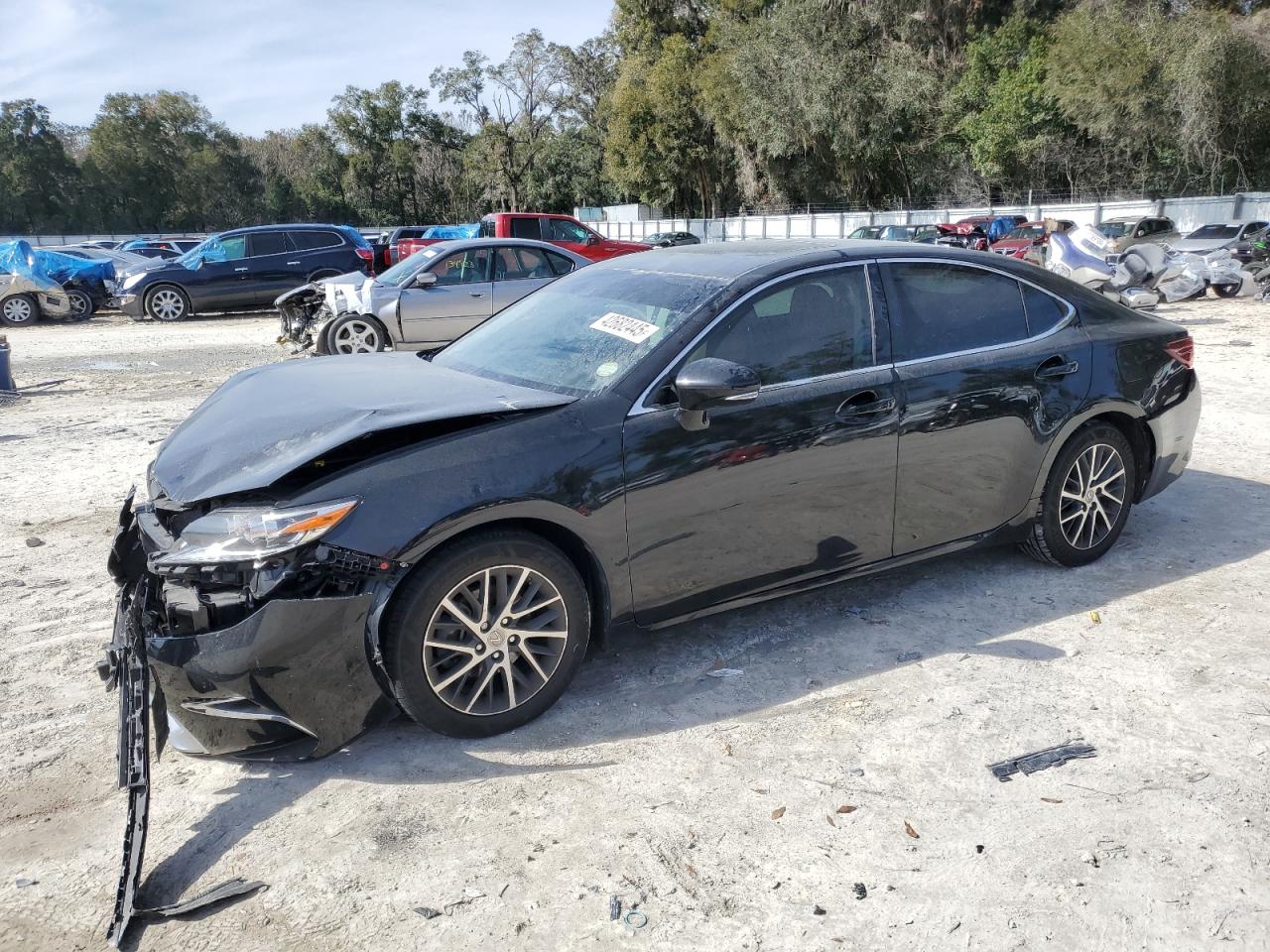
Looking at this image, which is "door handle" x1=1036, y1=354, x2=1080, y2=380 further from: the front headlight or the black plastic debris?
the front headlight

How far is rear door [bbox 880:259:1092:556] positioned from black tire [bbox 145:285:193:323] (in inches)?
701

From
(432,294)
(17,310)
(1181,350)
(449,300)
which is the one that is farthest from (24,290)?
(1181,350)

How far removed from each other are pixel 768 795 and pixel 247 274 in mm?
18345

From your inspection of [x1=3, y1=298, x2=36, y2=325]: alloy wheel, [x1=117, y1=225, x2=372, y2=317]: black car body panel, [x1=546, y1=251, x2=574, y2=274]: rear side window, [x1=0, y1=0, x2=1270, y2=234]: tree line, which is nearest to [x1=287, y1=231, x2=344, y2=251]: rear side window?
[x1=117, y1=225, x2=372, y2=317]: black car body panel

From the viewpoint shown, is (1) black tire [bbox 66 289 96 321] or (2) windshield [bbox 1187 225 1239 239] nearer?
(1) black tire [bbox 66 289 96 321]

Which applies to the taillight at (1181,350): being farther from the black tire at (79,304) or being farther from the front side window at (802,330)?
the black tire at (79,304)

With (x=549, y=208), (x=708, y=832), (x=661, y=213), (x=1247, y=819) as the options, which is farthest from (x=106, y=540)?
(x=549, y=208)

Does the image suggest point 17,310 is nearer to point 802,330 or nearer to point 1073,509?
point 802,330

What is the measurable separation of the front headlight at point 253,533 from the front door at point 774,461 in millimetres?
1075

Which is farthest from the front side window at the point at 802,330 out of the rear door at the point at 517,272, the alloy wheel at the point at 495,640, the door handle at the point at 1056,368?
the rear door at the point at 517,272

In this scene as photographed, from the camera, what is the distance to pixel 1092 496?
4.84 metres

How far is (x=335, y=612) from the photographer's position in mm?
3031

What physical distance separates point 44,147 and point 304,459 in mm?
70650

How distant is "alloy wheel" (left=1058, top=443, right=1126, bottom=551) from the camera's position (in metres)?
4.77
